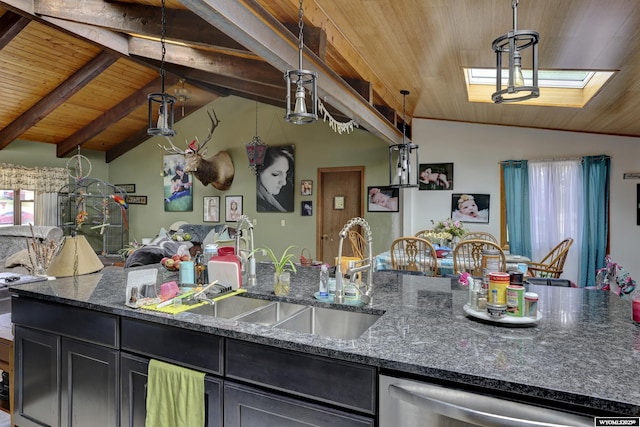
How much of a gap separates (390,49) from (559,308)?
7.54 feet

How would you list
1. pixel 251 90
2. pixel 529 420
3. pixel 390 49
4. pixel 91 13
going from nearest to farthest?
pixel 529 420 < pixel 390 49 < pixel 91 13 < pixel 251 90

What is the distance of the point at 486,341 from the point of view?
136 centimetres

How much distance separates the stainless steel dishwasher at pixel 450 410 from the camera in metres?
1.04

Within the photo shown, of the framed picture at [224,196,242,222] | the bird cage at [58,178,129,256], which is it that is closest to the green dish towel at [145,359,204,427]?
the framed picture at [224,196,242,222]

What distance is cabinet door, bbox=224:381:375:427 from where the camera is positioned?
51.4 inches

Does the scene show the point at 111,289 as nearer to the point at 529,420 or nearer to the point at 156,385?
the point at 156,385

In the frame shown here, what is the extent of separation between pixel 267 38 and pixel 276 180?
4.96m

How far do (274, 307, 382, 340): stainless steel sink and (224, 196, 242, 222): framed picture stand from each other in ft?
19.8

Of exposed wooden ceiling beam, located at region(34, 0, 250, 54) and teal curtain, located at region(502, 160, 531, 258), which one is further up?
exposed wooden ceiling beam, located at region(34, 0, 250, 54)

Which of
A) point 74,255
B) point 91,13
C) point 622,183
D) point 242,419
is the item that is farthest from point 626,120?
point 91,13

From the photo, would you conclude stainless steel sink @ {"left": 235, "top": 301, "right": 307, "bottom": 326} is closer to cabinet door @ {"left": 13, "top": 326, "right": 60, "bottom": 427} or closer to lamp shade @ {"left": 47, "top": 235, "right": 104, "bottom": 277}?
cabinet door @ {"left": 13, "top": 326, "right": 60, "bottom": 427}

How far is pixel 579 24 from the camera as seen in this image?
7.48ft

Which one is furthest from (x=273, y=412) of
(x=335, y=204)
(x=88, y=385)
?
(x=335, y=204)

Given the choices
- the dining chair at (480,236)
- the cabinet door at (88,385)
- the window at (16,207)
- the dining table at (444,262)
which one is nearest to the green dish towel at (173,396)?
the cabinet door at (88,385)
